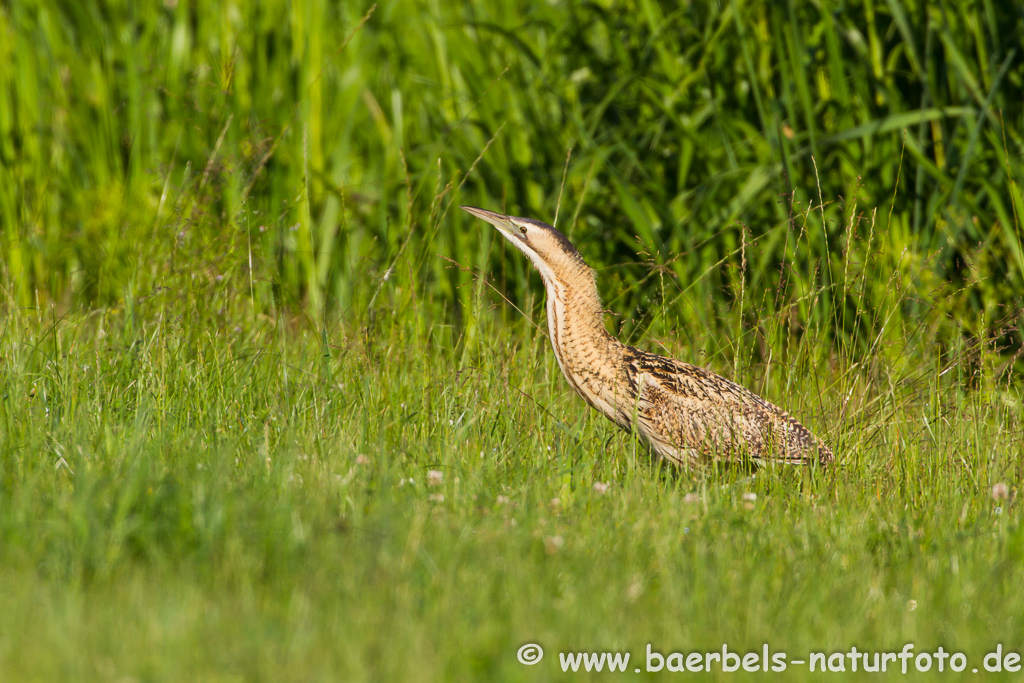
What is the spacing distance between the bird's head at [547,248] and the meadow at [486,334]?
432 millimetres

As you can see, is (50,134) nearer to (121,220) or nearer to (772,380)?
(121,220)

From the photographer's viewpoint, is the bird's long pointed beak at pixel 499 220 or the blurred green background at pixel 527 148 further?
the blurred green background at pixel 527 148

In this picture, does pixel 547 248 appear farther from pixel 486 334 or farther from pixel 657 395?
pixel 486 334

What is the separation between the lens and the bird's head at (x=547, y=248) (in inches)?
212

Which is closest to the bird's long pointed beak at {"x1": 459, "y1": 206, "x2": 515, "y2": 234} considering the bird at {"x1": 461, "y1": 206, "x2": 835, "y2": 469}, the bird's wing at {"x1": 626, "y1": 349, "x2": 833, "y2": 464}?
the bird at {"x1": 461, "y1": 206, "x2": 835, "y2": 469}

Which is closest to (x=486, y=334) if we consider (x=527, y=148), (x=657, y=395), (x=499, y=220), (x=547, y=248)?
(x=499, y=220)

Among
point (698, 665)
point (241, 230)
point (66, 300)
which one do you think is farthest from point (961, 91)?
point (66, 300)

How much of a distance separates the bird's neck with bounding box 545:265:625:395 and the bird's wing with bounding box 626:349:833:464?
0.15 meters

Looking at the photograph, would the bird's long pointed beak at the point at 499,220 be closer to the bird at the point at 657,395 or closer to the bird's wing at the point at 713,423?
the bird at the point at 657,395

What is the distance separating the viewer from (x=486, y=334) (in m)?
6.66

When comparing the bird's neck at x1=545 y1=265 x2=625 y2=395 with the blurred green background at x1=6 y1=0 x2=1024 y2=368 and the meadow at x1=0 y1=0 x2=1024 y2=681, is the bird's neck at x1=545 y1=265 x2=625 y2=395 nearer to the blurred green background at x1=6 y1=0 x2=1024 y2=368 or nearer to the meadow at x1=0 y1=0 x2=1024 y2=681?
the meadow at x1=0 y1=0 x2=1024 y2=681

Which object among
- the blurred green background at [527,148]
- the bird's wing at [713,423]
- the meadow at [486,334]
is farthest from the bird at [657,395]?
the blurred green background at [527,148]

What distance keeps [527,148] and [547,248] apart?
224cm

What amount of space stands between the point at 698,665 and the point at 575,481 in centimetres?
167
